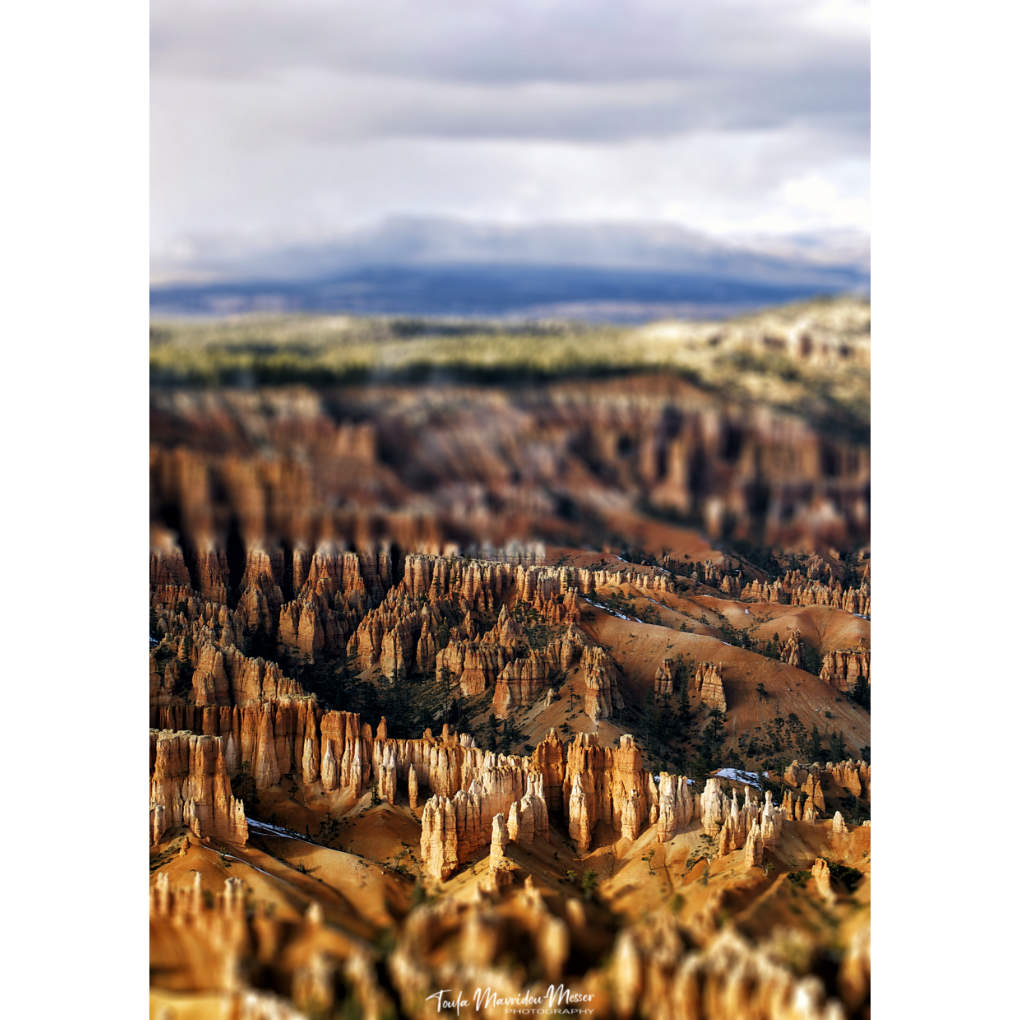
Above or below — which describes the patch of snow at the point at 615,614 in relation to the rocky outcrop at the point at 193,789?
above

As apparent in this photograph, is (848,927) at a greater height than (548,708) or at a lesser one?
lesser

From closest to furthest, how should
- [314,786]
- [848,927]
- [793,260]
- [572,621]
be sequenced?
1. [848,927]
2. [793,260]
3. [314,786]
4. [572,621]

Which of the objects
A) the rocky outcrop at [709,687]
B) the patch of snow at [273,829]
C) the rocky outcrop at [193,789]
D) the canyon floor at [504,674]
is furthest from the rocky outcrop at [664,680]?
the rocky outcrop at [193,789]

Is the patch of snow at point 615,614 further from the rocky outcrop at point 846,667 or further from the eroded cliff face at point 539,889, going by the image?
the rocky outcrop at point 846,667

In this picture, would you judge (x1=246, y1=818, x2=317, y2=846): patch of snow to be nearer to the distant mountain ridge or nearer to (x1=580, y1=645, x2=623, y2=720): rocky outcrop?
(x1=580, y1=645, x2=623, y2=720): rocky outcrop

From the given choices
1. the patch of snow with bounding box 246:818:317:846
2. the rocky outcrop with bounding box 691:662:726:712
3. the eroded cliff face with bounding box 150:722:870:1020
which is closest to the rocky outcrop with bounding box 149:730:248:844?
the eroded cliff face with bounding box 150:722:870:1020

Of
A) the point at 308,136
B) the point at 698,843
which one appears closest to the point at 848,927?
the point at 698,843

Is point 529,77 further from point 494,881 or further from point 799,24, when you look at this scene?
point 494,881
